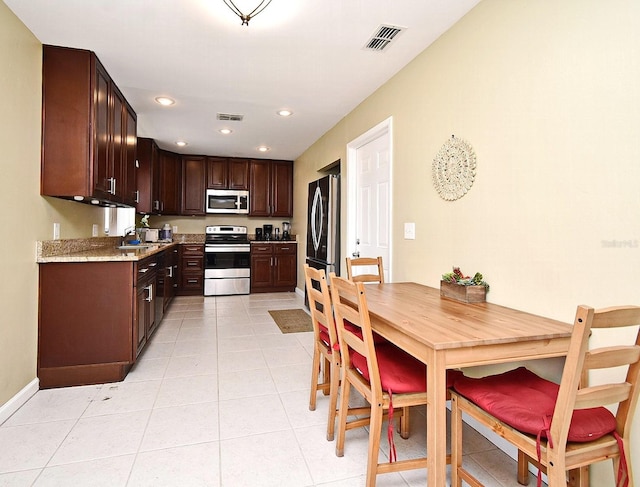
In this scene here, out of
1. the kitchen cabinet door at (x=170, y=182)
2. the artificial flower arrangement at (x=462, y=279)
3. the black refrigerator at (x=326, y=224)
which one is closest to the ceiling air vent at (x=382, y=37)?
the artificial flower arrangement at (x=462, y=279)

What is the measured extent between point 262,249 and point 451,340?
5293 millimetres

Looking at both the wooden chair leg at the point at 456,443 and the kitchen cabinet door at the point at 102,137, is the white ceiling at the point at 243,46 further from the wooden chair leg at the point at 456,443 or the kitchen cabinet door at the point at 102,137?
the wooden chair leg at the point at 456,443

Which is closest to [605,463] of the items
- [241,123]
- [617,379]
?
[617,379]

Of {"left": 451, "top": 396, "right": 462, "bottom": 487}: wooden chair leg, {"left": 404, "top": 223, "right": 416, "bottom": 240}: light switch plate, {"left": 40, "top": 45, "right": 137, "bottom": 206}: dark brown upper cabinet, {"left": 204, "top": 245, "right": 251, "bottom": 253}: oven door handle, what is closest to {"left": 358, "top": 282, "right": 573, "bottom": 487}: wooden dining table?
{"left": 451, "top": 396, "right": 462, "bottom": 487}: wooden chair leg

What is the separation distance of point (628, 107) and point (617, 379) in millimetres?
1074

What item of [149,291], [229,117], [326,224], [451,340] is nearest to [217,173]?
[229,117]

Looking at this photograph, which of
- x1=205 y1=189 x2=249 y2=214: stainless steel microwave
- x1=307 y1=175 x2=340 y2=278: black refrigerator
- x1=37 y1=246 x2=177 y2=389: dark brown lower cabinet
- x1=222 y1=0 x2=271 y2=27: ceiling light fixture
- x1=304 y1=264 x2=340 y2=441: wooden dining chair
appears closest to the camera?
x1=304 y1=264 x2=340 y2=441: wooden dining chair

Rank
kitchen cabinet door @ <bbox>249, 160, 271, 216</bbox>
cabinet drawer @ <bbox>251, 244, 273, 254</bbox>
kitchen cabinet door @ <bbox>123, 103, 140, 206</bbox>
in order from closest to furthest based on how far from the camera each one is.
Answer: kitchen cabinet door @ <bbox>123, 103, 140, 206</bbox>
cabinet drawer @ <bbox>251, 244, 273, 254</bbox>
kitchen cabinet door @ <bbox>249, 160, 271, 216</bbox>

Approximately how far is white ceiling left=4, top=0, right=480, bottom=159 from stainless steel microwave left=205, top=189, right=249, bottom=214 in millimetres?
2386

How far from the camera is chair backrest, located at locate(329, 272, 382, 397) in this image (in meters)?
1.53

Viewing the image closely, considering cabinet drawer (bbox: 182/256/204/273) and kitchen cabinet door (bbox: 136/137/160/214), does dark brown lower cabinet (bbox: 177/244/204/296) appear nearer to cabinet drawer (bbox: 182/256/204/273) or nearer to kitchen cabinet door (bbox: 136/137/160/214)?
cabinet drawer (bbox: 182/256/204/273)

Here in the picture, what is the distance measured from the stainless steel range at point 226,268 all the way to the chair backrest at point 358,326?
4.64 metres

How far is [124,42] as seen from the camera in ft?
8.53

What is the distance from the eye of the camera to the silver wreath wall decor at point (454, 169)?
7.27 ft
